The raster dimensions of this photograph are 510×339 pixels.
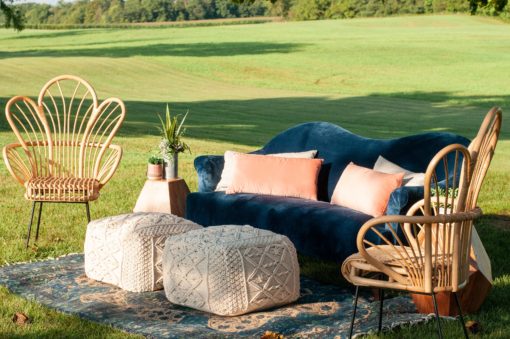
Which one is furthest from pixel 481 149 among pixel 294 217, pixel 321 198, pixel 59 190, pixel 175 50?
pixel 175 50

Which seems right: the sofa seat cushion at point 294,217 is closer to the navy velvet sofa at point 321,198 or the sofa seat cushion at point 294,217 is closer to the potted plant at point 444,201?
the navy velvet sofa at point 321,198

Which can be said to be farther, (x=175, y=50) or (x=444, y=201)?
(x=175, y=50)

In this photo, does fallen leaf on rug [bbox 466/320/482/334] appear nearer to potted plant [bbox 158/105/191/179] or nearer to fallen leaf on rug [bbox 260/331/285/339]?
fallen leaf on rug [bbox 260/331/285/339]

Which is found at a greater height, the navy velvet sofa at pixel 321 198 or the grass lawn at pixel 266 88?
the navy velvet sofa at pixel 321 198

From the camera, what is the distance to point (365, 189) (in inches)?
246

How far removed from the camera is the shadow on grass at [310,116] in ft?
56.7

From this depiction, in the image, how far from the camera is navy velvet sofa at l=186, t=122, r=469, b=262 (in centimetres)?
598

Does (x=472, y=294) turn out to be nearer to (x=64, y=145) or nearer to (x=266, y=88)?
(x=64, y=145)

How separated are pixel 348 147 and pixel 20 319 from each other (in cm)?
284

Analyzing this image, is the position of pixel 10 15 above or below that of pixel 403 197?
above

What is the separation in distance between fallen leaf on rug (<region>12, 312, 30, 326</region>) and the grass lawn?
47mm

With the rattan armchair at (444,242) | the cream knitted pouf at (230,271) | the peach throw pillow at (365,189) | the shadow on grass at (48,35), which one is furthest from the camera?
the shadow on grass at (48,35)

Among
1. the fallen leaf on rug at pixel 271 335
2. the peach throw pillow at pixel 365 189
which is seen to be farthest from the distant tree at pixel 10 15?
the fallen leaf on rug at pixel 271 335

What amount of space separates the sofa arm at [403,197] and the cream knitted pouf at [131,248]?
1.23 metres
